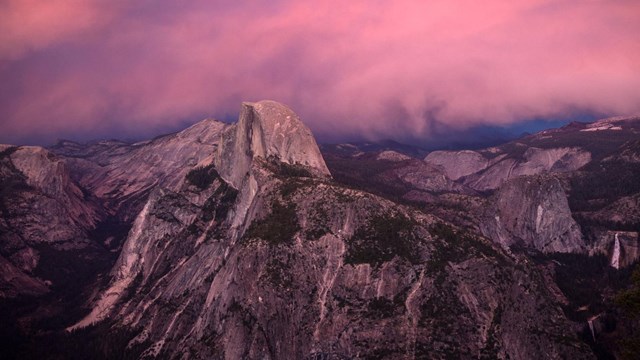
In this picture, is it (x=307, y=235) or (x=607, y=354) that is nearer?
(x=607, y=354)

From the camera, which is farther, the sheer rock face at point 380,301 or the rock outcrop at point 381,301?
the sheer rock face at point 380,301

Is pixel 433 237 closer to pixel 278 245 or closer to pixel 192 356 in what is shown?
pixel 278 245

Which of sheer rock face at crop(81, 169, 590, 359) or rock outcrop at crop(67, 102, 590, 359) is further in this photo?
sheer rock face at crop(81, 169, 590, 359)

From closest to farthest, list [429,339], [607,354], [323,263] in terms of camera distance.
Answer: [429,339]
[607,354]
[323,263]

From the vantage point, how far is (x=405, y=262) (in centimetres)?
18288

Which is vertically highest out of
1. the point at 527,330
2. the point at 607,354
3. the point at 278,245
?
the point at 278,245

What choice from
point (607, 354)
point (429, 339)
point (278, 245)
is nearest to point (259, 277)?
point (278, 245)

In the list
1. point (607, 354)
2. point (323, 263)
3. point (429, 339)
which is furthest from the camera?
A: point (323, 263)

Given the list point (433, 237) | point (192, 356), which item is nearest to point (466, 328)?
point (433, 237)

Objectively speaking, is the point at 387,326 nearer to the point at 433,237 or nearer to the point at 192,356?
the point at 433,237

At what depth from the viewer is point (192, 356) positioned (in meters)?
190

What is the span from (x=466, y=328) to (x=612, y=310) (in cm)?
8098

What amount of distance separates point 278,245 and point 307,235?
12.8 m

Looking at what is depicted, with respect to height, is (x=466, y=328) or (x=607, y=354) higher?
(x=466, y=328)
